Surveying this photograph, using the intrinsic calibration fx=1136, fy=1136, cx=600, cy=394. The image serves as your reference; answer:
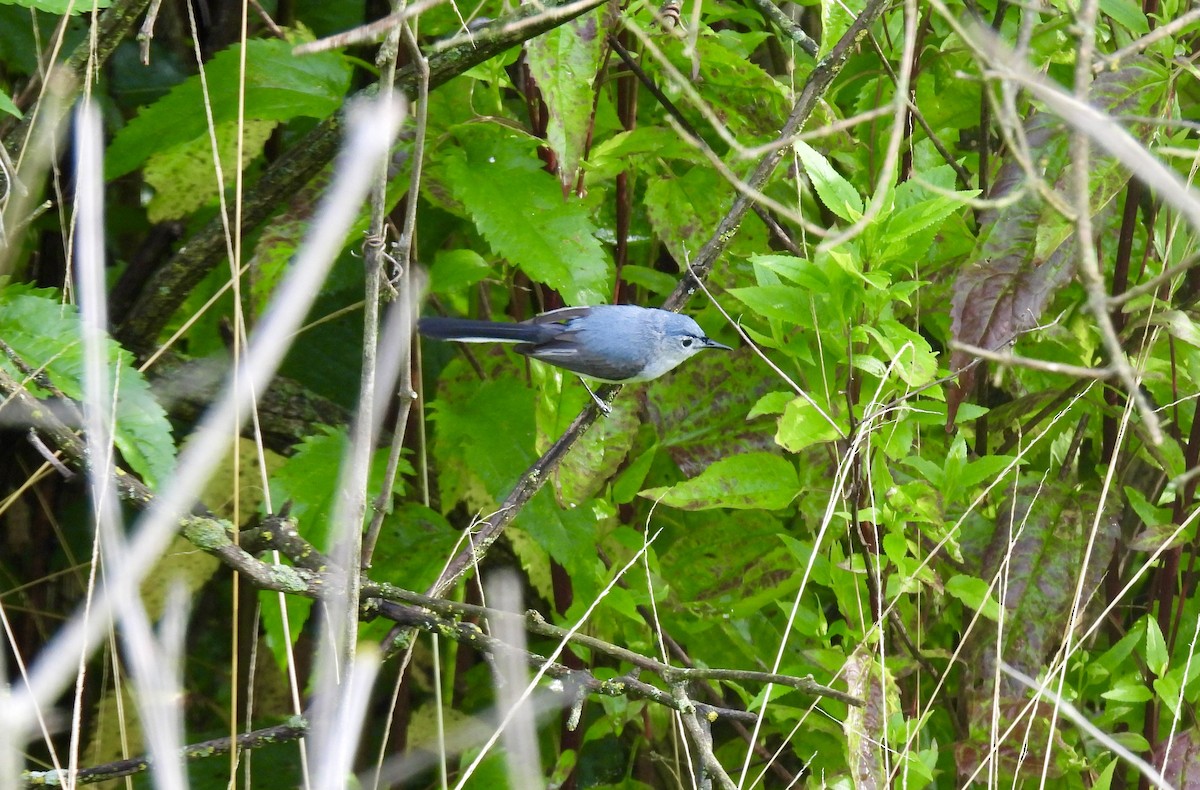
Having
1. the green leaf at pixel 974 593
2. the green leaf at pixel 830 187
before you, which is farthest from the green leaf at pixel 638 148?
the green leaf at pixel 974 593

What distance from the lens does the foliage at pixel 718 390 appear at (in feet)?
6.39

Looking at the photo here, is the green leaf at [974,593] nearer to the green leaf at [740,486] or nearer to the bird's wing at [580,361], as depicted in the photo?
the green leaf at [740,486]

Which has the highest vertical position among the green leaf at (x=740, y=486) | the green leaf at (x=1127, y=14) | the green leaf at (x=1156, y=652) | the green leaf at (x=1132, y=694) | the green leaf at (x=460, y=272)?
the green leaf at (x=1127, y=14)

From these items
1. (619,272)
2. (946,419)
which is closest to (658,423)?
(619,272)

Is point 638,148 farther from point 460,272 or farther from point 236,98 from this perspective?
point 236,98

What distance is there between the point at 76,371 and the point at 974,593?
1550 mm

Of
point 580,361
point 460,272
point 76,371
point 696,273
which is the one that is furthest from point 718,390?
point 76,371

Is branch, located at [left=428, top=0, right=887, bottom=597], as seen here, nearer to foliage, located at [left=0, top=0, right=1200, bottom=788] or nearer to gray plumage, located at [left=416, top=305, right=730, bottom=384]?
foliage, located at [left=0, top=0, right=1200, bottom=788]

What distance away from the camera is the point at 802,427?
6.29 ft

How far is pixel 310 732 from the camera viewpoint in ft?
5.65

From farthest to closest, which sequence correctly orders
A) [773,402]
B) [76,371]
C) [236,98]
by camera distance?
[236,98] → [773,402] → [76,371]

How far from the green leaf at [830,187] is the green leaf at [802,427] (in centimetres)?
33

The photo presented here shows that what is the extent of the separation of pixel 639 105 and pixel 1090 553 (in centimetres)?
144

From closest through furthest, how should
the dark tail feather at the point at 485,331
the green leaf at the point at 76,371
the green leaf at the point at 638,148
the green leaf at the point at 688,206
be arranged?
the green leaf at the point at 76,371
the green leaf at the point at 638,148
the green leaf at the point at 688,206
the dark tail feather at the point at 485,331
